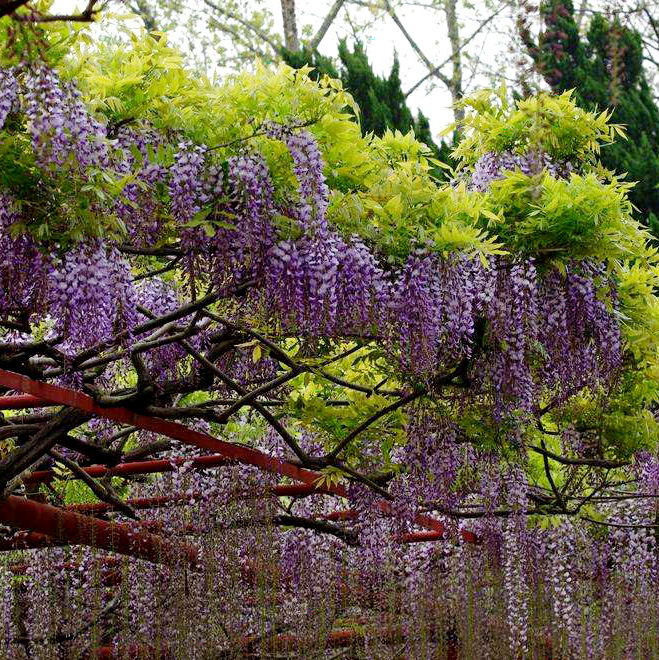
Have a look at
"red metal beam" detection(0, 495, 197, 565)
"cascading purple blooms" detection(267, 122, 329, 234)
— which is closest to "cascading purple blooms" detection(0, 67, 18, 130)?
"cascading purple blooms" detection(267, 122, 329, 234)

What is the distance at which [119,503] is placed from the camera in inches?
241

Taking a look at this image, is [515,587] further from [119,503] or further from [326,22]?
[326,22]

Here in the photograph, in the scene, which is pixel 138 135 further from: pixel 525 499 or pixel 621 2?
pixel 525 499

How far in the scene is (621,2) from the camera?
308 centimetres

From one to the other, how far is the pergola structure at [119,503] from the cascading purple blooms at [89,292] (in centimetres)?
47

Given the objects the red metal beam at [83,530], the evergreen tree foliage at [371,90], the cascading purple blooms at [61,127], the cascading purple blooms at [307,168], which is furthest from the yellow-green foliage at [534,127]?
the evergreen tree foliage at [371,90]

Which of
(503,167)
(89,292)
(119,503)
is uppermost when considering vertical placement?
(503,167)

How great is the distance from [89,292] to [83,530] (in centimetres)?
246

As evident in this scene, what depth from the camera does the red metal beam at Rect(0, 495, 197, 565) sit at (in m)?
5.58

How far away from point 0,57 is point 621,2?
68.5 inches

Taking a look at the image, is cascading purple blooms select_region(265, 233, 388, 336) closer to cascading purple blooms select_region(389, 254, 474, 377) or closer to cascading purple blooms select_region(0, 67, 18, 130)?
cascading purple blooms select_region(389, 254, 474, 377)

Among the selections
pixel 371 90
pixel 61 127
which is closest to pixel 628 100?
pixel 371 90

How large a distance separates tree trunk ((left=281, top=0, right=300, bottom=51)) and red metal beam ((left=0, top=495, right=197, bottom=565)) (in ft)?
34.9

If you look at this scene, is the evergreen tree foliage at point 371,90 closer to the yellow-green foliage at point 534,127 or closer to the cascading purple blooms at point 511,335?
the yellow-green foliage at point 534,127
